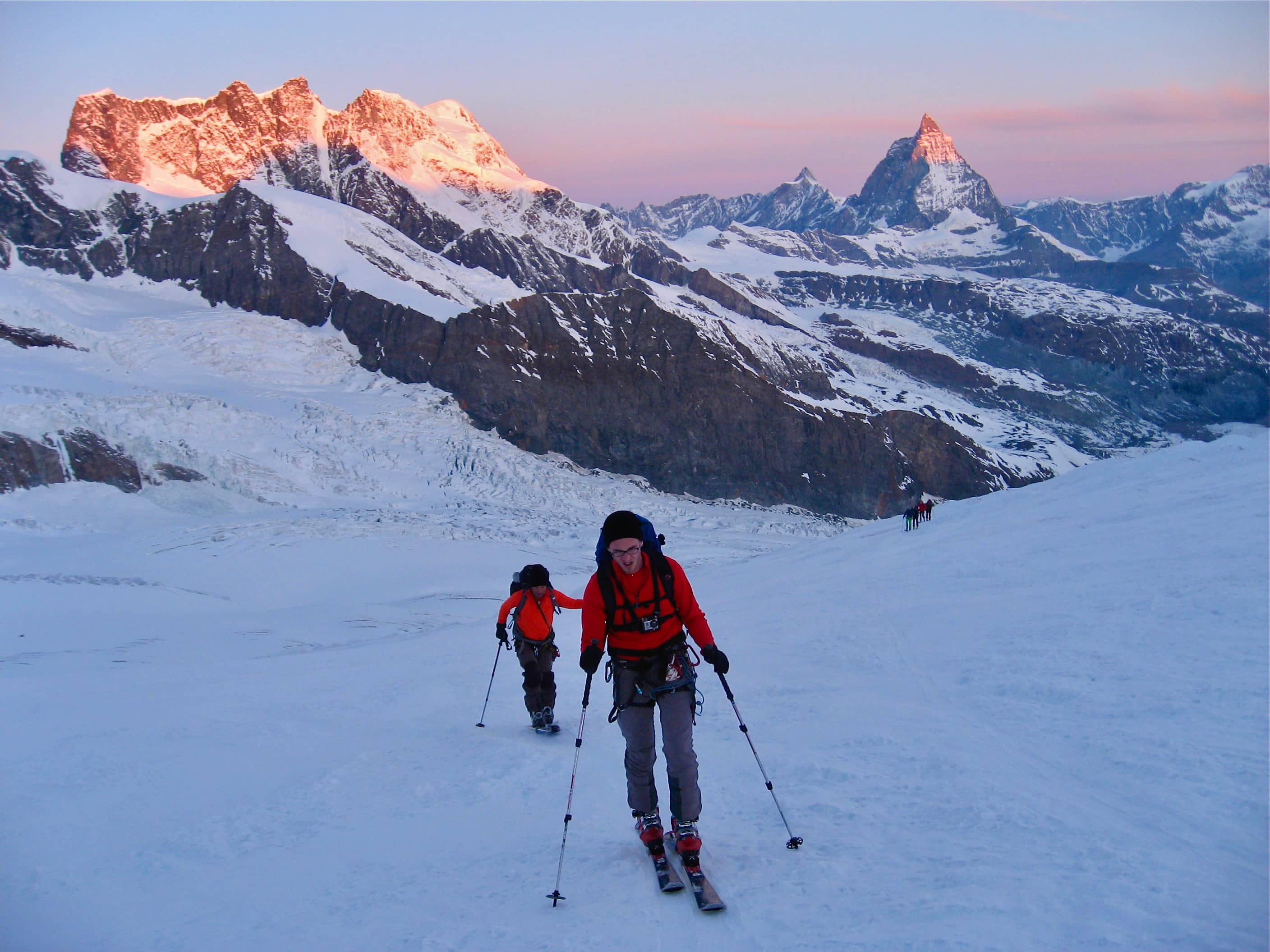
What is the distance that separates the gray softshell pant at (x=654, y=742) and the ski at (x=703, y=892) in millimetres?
393

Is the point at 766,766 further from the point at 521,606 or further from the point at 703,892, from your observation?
the point at 521,606

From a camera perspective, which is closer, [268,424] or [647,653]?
[647,653]

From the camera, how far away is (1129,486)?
20266 mm

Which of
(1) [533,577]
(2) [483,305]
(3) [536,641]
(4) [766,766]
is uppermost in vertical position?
(2) [483,305]

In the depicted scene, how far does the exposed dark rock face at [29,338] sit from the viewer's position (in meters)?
52.9

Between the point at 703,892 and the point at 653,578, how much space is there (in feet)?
6.00

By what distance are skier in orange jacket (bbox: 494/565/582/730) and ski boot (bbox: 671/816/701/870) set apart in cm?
395

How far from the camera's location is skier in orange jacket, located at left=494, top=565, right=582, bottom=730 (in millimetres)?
9094

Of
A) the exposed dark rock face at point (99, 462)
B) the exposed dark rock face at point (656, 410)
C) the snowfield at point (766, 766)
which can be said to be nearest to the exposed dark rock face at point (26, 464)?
the exposed dark rock face at point (99, 462)

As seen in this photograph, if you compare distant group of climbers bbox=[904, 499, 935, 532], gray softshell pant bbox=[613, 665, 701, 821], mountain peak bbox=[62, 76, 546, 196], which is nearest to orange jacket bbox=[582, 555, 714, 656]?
gray softshell pant bbox=[613, 665, 701, 821]

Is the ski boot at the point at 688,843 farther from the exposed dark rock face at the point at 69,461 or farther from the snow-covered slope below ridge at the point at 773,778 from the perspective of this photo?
the exposed dark rock face at the point at 69,461

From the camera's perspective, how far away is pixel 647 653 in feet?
18.1

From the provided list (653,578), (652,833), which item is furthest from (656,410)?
(652,833)

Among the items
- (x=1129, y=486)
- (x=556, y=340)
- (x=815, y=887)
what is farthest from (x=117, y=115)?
(x=815, y=887)
